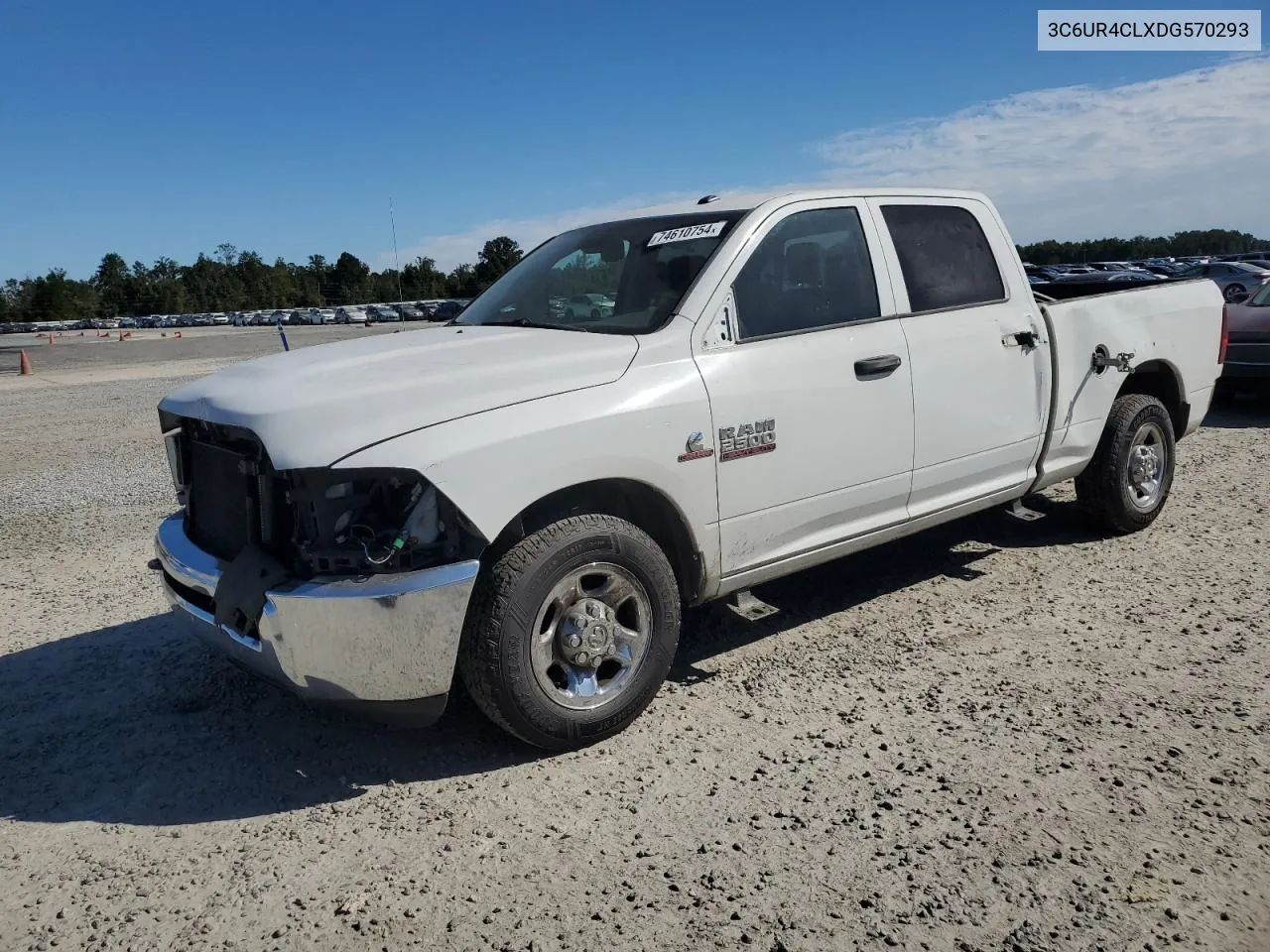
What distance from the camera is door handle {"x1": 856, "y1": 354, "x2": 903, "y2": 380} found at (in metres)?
4.11

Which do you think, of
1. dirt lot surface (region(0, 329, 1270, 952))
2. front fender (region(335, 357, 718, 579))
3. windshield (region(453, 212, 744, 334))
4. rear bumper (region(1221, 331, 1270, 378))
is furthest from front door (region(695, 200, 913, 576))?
rear bumper (region(1221, 331, 1270, 378))

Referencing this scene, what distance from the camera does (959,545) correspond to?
5812 millimetres

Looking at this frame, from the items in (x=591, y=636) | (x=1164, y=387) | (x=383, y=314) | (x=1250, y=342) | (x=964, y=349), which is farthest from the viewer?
(x=383, y=314)

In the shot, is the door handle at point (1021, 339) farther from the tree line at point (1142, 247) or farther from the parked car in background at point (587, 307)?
the tree line at point (1142, 247)

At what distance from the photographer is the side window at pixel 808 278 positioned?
156 inches

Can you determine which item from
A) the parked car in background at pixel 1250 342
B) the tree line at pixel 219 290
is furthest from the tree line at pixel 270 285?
the parked car in background at pixel 1250 342

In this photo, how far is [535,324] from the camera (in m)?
4.30

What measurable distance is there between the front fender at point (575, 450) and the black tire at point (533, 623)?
0.16 metres

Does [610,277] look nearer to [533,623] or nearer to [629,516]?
[629,516]

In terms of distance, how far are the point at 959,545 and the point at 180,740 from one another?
4.27m

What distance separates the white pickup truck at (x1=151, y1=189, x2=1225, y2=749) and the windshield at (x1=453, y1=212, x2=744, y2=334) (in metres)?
0.02

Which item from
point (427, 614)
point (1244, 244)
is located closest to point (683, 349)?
point (427, 614)

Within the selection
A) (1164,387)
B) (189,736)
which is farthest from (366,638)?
(1164,387)

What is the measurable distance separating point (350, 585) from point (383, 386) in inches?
28.3
